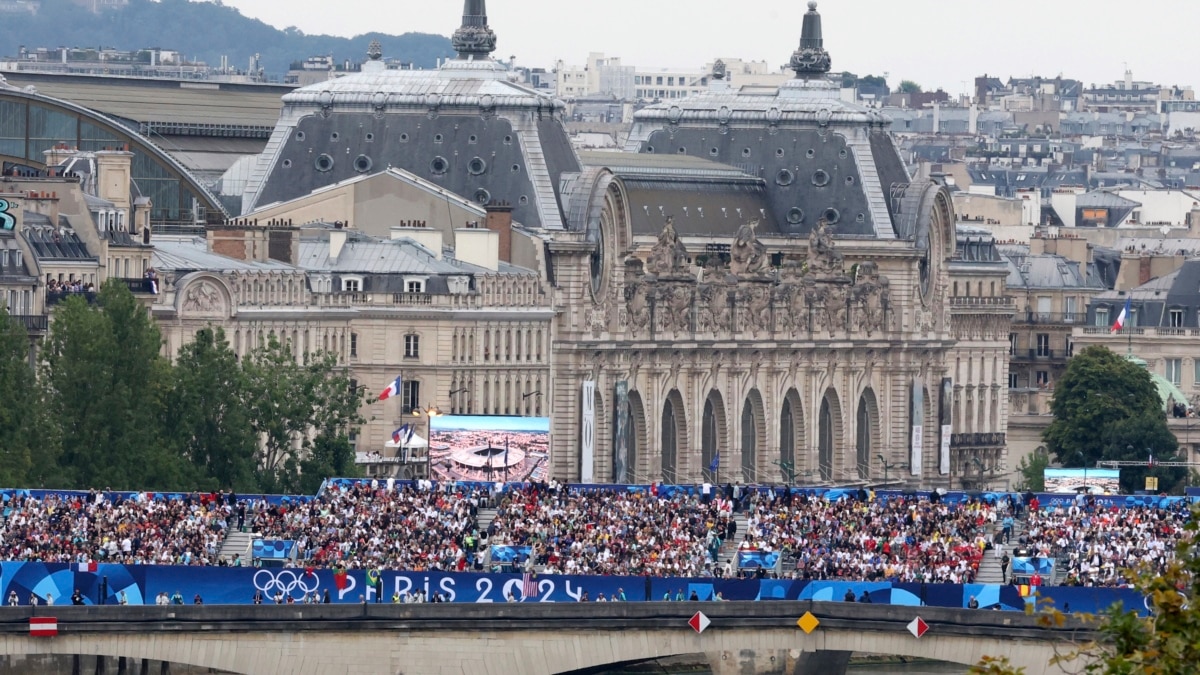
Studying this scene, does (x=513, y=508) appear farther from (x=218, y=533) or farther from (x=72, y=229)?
(x=72, y=229)

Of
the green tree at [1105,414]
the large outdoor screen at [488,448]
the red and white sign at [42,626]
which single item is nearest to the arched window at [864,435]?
the green tree at [1105,414]

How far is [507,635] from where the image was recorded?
109625 millimetres

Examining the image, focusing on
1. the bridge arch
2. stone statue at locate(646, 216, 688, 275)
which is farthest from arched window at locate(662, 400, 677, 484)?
the bridge arch

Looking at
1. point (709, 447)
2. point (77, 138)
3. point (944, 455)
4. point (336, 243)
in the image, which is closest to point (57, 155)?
point (77, 138)

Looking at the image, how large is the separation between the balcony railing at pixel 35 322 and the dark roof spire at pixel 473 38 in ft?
162

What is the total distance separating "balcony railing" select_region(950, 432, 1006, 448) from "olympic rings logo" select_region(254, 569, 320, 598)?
8567 cm

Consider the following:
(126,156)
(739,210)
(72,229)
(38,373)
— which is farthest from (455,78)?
(38,373)

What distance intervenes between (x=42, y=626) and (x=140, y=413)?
23.3 m

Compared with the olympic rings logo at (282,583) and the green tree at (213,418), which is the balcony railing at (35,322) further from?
the olympic rings logo at (282,583)

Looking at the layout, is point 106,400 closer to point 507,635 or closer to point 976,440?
point 507,635

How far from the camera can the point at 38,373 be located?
132 m

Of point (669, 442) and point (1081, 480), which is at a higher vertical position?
point (669, 442)

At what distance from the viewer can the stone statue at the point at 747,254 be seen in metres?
183

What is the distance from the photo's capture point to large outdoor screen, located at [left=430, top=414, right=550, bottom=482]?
148m
